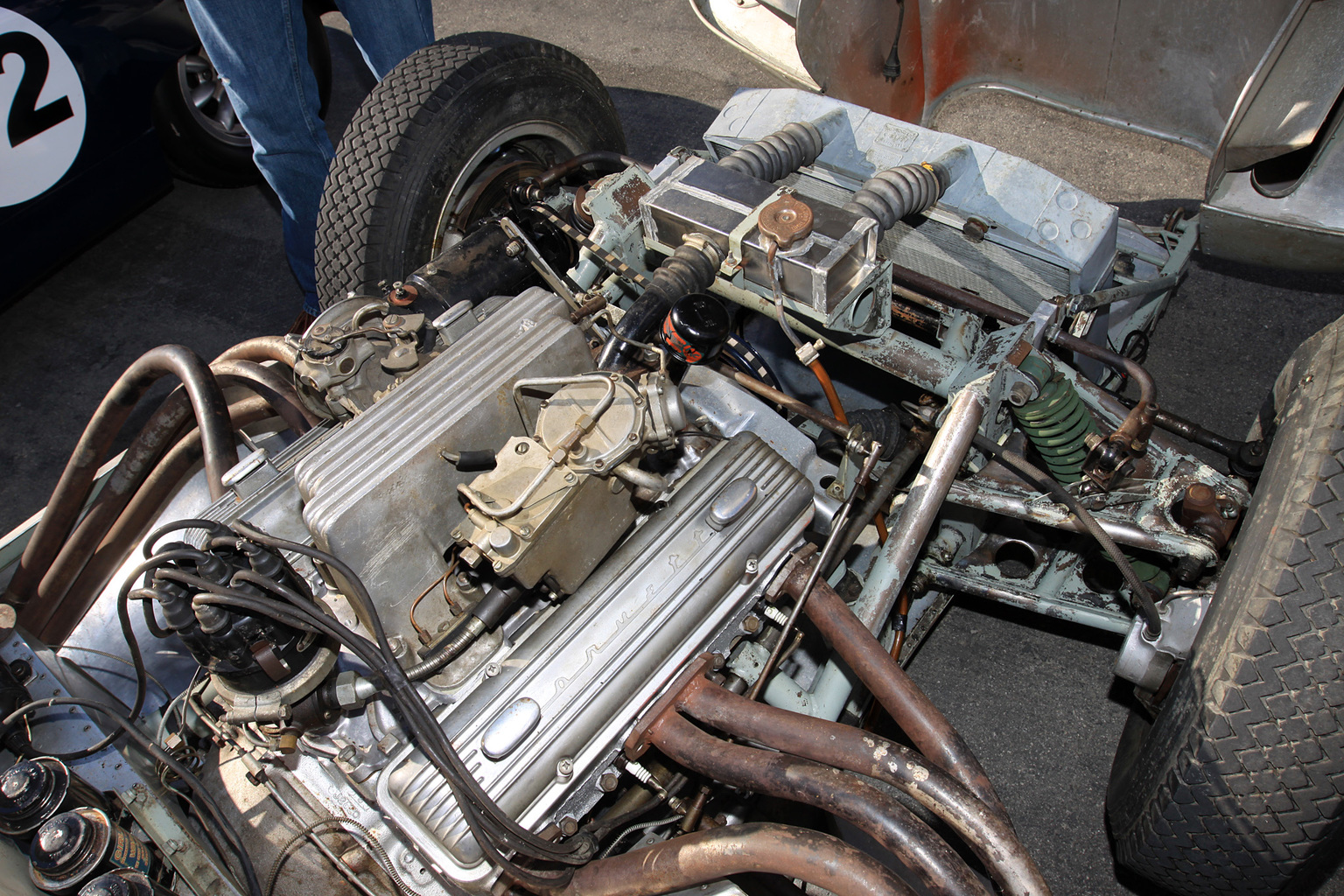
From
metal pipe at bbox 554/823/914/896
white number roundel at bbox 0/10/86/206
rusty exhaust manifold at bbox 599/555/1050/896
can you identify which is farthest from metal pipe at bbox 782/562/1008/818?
white number roundel at bbox 0/10/86/206

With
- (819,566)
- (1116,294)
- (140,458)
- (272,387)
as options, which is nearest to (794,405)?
(819,566)

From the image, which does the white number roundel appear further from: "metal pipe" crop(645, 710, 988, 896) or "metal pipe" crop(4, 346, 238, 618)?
"metal pipe" crop(645, 710, 988, 896)

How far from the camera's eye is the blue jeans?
303cm

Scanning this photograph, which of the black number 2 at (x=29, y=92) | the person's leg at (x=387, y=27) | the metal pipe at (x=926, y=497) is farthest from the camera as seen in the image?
the black number 2 at (x=29, y=92)

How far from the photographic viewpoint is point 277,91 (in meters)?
3.17

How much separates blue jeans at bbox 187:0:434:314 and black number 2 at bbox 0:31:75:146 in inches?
39.1

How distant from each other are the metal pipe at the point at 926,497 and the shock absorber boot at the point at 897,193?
1.55ft

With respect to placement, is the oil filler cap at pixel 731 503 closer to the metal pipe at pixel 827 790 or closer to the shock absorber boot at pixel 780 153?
the metal pipe at pixel 827 790

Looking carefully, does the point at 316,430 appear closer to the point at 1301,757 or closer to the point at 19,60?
the point at 1301,757

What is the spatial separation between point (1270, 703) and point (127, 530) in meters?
2.50

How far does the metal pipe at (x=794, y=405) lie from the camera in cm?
192

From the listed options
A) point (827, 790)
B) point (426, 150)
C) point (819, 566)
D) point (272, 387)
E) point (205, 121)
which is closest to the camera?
point (827, 790)

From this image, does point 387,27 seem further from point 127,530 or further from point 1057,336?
point 1057,336

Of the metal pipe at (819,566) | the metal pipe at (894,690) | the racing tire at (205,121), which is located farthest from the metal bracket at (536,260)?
the racing tire at (205,121)
